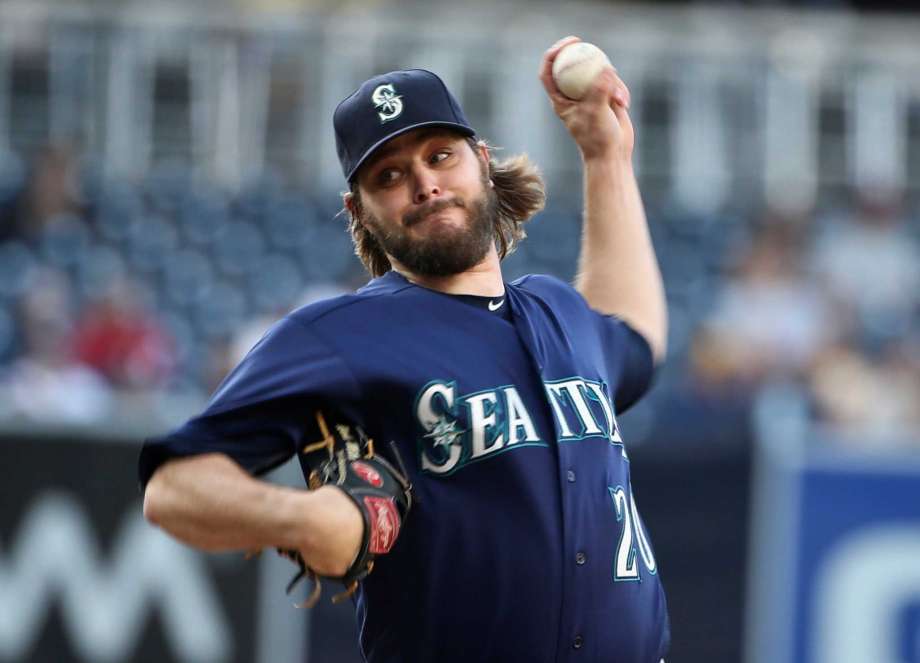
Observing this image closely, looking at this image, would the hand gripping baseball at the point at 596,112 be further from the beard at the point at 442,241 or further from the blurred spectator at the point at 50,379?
the blurred spectator at the point at 50,379

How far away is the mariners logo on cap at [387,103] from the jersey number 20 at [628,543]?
858 mm

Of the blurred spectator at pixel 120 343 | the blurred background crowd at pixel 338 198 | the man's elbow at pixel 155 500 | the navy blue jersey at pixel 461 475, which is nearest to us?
the man's elbow at pixel 155 500

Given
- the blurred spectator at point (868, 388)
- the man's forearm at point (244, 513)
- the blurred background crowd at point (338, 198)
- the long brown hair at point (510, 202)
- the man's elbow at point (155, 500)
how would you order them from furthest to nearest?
the blurred background crowd at point (338, 198) < the blurred spectator at point (868, 388) < the long brown hair at point (510, 202) < the man's elbow at point (155, 500) < the man's forearm at point (244, 513)

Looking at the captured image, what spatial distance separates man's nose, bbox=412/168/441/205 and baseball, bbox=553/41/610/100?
0.60 meters

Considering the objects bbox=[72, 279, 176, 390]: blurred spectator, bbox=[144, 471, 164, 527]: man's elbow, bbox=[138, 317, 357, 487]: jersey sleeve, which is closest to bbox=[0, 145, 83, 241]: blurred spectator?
bbox=[72, 279, 176, 390]: blurred spectator

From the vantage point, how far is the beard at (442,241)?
9.86 ft

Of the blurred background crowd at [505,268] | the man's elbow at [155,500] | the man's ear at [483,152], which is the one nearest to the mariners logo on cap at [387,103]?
the man's ear at [483,152]

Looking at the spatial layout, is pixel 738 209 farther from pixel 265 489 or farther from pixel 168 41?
pixel 265 489

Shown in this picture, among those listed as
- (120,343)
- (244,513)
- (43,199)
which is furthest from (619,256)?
(43,199)

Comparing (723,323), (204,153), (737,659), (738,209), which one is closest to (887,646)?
(737,659)

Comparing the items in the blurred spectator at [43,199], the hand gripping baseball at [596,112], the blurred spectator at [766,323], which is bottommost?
the hand gripping baseball at [596,112]

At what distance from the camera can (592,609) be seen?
290cm

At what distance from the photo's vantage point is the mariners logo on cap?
9.82 feet

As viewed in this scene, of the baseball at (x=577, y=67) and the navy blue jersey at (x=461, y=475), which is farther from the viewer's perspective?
the baseball at (x=577, y=67)
